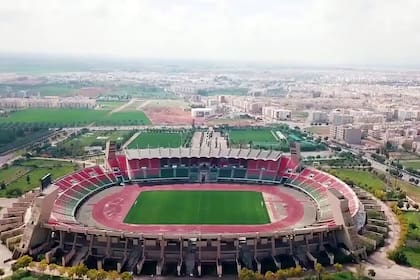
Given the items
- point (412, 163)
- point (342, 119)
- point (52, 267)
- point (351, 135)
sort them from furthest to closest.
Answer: point (342, 119)
point (351, 135)
point (412, 163)
point (52, 267)

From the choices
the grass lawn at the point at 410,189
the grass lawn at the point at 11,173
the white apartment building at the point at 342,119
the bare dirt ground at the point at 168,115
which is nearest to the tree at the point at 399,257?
the grass lawn at the point at 410,189

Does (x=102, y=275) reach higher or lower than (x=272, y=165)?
lower

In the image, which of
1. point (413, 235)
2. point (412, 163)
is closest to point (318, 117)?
point (412, 163)

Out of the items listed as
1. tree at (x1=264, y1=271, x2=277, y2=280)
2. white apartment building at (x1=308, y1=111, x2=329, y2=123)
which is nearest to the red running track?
tree at (x1=264, y1=271, x2=277, y2=280)

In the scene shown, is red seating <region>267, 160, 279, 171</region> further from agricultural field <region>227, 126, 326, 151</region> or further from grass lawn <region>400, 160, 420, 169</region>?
grass lawn <region>400, 160, 420, 169</region>

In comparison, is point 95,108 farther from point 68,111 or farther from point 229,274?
point 229,274

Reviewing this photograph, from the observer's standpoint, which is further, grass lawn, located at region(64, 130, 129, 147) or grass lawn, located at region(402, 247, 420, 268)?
grass lawn, located at region(64, 130, 129, 147)

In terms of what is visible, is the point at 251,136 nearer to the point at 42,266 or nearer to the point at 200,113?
the point at 200,113
